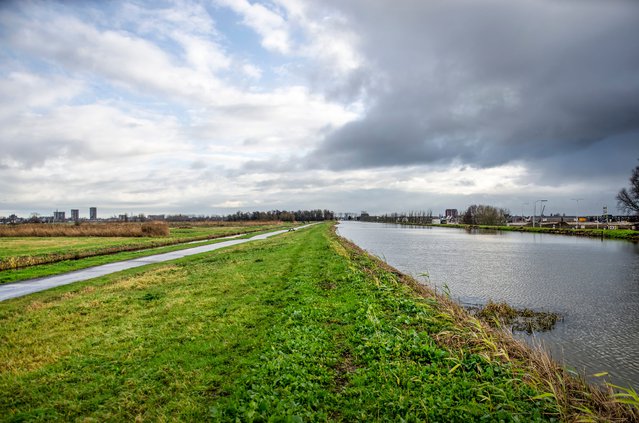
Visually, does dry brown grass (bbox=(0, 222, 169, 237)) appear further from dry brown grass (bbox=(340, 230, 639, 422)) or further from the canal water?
dry brown grass (bbox=(340, 230, 639, 422))

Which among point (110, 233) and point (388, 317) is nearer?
point (388, 317)

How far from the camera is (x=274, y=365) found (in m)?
6.74

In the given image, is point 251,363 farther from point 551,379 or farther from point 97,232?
point 97,232

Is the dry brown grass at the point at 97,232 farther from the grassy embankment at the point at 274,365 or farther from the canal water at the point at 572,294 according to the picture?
the grassy embankment at the point at 274,365

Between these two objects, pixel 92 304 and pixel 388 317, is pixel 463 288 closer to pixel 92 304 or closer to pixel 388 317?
pixel 388 317

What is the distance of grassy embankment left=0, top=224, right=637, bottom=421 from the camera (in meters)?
5.43

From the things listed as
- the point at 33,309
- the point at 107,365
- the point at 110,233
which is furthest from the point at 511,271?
the point at 110,233

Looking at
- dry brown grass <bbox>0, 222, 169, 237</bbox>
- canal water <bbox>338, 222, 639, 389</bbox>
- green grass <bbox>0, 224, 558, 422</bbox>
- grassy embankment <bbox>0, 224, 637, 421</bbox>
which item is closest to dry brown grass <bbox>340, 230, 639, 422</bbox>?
grassy embankment <bbox>0, 224, 637, 421</bbox>

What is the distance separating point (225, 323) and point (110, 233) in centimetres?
5788

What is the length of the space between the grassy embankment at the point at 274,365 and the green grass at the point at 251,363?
0.03 meters

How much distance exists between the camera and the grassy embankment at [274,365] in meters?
5.43

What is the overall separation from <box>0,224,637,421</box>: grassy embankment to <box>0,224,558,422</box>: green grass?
28 millimetres

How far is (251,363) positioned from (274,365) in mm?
575

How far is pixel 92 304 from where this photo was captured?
12375mm
